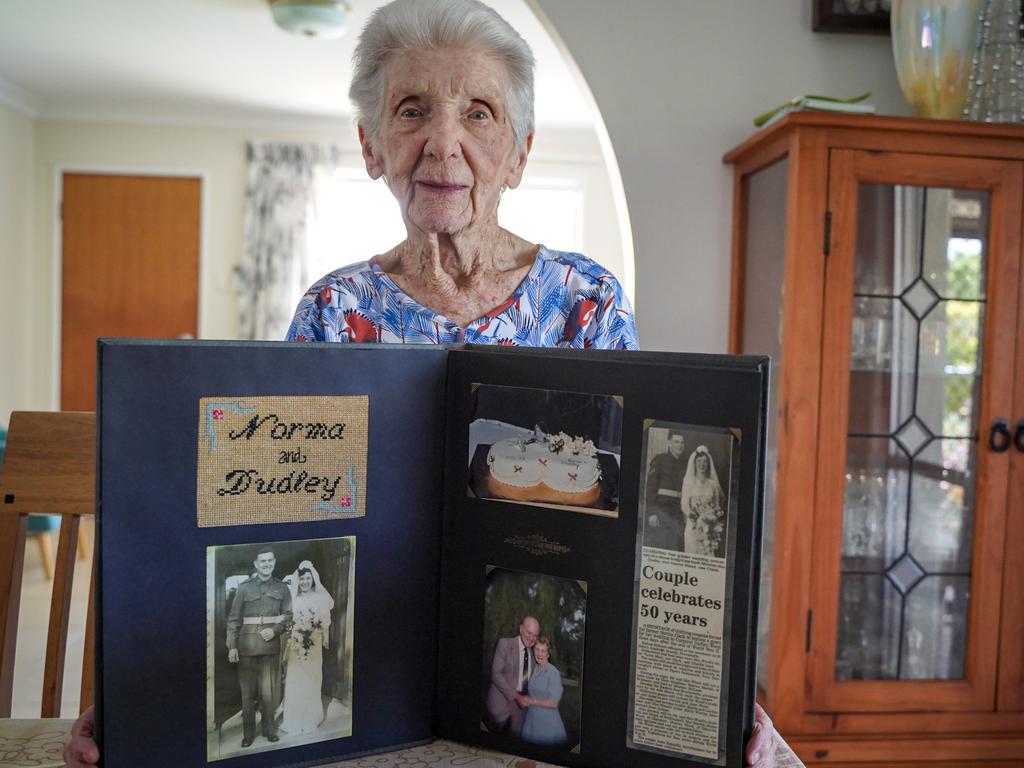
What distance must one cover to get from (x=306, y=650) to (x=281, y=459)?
0.13m

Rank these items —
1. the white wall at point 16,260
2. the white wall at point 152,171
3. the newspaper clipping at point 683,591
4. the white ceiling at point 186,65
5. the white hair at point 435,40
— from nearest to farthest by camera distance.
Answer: the newspaper clipping at point 683,591 → the white hair at point 435,40 → the white ceiling at point 186,65 → the white wall at point 16,260 → the white wall at point 152,171

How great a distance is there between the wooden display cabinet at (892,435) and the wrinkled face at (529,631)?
1354 mm

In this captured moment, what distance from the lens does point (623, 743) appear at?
568 mm

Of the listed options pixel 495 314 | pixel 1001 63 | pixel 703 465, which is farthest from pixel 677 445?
pixel 1001 63

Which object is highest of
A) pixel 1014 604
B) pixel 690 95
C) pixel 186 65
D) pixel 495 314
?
pixel 186 65

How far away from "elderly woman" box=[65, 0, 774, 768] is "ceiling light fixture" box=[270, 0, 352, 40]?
9.73 feet

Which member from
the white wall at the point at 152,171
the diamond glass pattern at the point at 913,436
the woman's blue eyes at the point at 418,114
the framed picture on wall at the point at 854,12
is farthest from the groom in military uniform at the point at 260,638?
the white wall at the point at 152,171

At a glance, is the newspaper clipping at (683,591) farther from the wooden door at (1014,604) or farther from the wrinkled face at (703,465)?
the wooden door at (1014,604)

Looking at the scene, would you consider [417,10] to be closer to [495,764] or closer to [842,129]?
[495,764]

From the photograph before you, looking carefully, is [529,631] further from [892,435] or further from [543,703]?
[892,435]

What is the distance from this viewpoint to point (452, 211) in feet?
3.04

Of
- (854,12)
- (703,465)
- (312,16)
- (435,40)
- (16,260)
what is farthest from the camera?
(16,260)

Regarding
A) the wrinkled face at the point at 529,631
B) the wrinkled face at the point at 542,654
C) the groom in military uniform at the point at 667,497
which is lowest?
the wrinkled face at the point at 542,654

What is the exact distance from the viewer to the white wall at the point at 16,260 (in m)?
5.40
